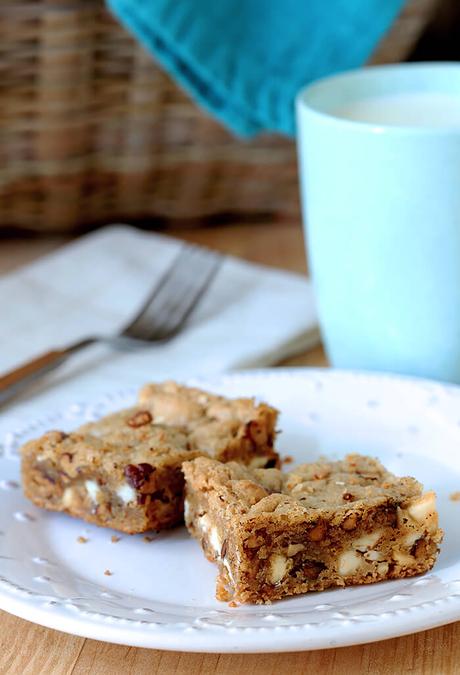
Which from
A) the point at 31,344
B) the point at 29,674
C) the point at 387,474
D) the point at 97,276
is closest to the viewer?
the point at 29,674

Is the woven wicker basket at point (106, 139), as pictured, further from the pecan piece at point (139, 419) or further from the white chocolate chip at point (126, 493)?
the white chocolate chip at point (126, 493)

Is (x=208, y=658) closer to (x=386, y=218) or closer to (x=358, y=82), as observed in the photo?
(x=386, y=218)

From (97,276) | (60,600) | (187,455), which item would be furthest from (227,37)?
(60,600)

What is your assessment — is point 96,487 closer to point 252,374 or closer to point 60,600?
point 60,600

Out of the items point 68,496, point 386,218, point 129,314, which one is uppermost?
point 386,218

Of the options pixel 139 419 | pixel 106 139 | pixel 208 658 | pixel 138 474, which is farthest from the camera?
pixel 106 139

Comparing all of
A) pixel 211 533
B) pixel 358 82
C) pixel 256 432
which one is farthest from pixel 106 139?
pixel 211 533

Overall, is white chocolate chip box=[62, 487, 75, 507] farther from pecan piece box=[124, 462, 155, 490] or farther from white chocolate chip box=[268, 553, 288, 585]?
white chocolate chip box=[268, 553, 288, 585]
